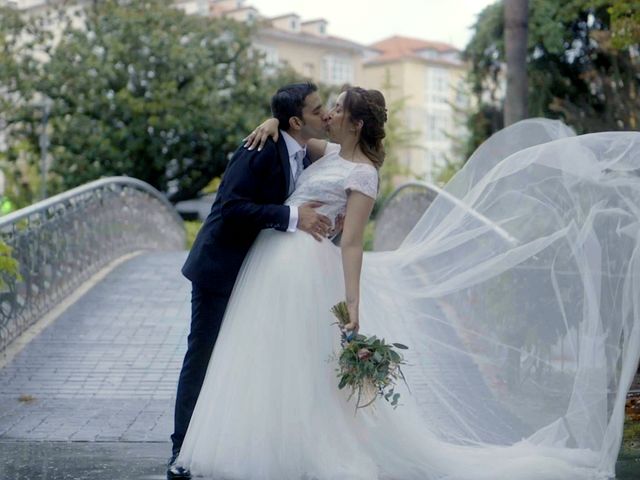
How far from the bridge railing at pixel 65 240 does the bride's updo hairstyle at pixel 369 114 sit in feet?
16.6

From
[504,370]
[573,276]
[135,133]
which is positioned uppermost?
[573,276]

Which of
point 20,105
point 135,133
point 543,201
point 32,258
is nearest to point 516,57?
point 32,258

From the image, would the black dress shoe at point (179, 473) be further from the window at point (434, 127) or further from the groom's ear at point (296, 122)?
the window at point (434, 127)

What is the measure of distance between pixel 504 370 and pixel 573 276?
646 mm

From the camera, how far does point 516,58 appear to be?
44.8ft

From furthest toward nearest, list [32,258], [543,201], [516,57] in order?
[516,57], [32,258], [543,201]

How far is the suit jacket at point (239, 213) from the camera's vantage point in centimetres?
576

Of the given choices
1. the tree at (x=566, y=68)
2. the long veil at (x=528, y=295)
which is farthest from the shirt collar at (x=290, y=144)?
the tree at (x=566, y=68)

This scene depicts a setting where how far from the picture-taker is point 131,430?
740 centimetres

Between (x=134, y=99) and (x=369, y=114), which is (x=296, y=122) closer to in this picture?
(x=369, y=114)

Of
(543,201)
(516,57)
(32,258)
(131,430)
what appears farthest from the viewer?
(516,57)

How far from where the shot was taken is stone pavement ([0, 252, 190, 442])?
7.54 metres

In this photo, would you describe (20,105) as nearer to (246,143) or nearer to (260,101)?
(260,101)

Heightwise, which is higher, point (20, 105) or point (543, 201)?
point (543, 201)
